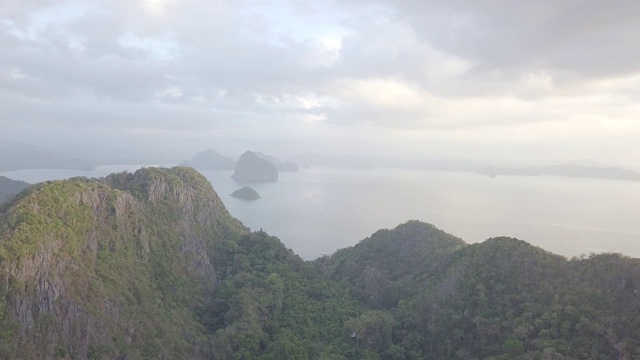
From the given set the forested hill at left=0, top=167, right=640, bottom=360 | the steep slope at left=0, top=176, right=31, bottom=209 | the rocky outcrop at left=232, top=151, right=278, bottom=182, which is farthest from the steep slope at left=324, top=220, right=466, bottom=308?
the rocky outcrop at left=232, top=151, right=278, bottom=182

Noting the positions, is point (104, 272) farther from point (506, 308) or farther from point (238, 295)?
point (506, 308)

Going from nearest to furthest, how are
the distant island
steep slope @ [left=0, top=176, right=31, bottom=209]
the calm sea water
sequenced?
1. steep slope @ [left=0, top=176, right=31, bottom=209]
2. the calm sea water
3. the distant island

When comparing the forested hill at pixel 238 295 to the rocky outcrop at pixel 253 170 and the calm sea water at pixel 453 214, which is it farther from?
the rocky outcrop at pixel 253 170

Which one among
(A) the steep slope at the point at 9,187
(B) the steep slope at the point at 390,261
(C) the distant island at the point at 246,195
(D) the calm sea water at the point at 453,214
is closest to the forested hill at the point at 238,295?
(B) the steep slope at the point at 390,261

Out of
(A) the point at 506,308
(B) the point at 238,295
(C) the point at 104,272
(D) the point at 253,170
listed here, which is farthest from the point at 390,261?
(D) the point at 253,170

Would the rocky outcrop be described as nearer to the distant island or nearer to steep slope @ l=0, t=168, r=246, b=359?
the distant island
